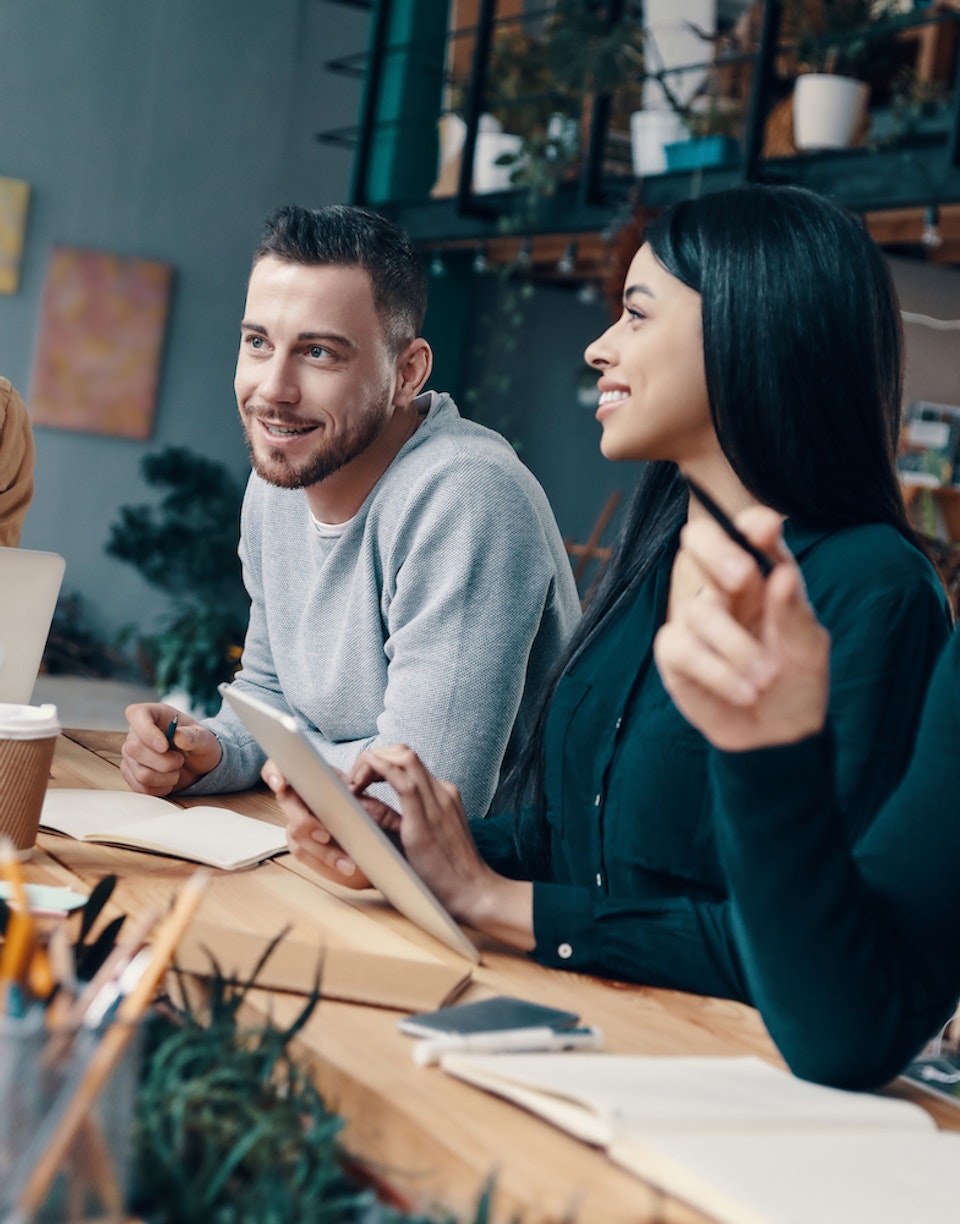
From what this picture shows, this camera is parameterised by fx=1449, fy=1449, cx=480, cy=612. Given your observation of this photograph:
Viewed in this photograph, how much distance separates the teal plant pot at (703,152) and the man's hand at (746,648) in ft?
15.6

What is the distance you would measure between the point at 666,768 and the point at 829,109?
4205mm

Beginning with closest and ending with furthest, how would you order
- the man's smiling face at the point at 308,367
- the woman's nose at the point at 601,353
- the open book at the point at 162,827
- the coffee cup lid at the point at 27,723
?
the coffee cup lid at the point at 27,723 → the open book at the point at 162,827 → the woman's nose at the point at 601,353 → the man's smiling face at the point at 308,367

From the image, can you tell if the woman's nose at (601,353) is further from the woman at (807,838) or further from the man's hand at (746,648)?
the man's hand at (746,648)

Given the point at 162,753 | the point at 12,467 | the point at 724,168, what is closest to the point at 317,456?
the point at 162,753

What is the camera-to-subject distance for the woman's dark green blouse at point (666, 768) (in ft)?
4.06

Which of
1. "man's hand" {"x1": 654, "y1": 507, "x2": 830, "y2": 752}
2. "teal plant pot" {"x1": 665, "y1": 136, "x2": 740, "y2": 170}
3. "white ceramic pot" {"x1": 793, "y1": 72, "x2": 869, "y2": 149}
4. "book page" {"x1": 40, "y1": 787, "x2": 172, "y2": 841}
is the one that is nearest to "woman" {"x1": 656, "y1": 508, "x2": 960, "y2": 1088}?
"man's hand" {"x1": 654, "y1": 507, "x2": 830, "y2": 752}

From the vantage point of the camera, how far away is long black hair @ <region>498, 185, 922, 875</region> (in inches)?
55.8

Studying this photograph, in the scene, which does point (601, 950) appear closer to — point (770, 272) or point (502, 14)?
point (770, 272)

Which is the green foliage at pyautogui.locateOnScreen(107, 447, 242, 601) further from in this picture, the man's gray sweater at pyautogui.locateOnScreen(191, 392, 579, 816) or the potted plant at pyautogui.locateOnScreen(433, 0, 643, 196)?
the man's gray sweater at pyautogui.locateOnScreen(191, 392, 579, 816)

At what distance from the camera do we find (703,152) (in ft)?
17.8

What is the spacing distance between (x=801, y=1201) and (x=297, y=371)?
153 centimetres

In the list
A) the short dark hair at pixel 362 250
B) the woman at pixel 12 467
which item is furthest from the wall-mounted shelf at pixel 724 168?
the woman at pixel 12 467

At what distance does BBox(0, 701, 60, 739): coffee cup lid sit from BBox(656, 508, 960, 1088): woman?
68cm

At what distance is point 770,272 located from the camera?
1.43m
